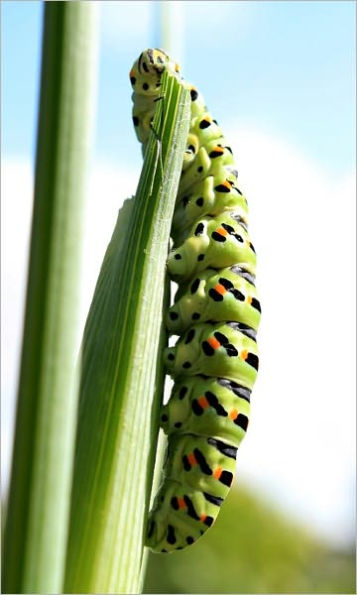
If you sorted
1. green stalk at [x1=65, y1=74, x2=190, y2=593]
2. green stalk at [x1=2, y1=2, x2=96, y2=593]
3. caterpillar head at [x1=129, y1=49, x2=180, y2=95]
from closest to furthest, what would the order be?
green stalk at [x1=2, y1=2, x2=96, y2=593]
green stalk at [x1=65, y1=74, x2=190, y2=593]
caterpillar head at [x1=129, y1=49, x2=180, y2=95]

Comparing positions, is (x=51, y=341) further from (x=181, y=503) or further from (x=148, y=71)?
(x=148, y=71)

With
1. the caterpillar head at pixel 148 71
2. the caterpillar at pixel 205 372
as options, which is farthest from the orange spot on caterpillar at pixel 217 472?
the caterpillar head at pixel 148 71

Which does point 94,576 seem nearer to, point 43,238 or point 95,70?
point 43,238

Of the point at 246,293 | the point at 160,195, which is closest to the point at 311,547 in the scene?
the point at 246,293

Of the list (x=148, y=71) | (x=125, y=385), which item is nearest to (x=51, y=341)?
(x=125, y=385)

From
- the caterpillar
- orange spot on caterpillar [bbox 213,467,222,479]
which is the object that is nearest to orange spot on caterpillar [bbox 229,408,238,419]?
the caterpillar

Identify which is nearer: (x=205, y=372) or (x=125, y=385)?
(x=125, y=385)

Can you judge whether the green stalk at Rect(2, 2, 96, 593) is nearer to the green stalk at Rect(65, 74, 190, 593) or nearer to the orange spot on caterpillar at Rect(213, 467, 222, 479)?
the green stalk at Rect(65, 74, 190, 593)
